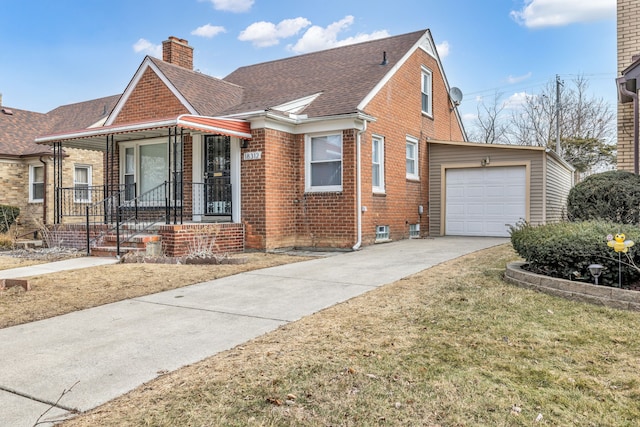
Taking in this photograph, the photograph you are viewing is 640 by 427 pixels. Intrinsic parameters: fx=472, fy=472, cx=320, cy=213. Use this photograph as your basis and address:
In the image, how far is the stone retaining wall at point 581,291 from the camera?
5.20m

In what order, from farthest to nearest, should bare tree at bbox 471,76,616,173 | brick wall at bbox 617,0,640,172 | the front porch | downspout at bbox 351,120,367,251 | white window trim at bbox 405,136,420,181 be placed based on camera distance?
bare tree at bbox 471,76,616,173 → white window trim at bbox 405,136,420,181 → downspout at bbox 351,120,367,251 → brick wall at bbox 617,0,640,172 → the front porch

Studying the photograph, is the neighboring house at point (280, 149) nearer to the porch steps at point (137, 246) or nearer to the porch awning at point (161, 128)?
the porch awning at point (161, 128)

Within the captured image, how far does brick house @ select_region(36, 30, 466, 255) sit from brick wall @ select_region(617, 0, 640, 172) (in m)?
5.51

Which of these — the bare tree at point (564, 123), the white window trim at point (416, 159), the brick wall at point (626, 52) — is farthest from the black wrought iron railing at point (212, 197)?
the bare tree at point (564, 123)

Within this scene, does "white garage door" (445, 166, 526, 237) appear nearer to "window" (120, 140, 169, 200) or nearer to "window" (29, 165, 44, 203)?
"window" (120, 140, 169, 200)

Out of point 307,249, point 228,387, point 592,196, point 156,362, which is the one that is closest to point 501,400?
point 228,387

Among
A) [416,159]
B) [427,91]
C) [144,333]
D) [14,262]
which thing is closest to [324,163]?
[416,159]

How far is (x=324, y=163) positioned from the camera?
11820mm

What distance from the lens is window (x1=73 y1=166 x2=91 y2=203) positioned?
1880 cm

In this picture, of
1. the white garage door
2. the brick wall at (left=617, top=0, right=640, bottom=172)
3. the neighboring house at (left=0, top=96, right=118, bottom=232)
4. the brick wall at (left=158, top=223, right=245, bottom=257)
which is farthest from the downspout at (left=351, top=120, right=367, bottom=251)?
the neighboring house at (left=0, top=96, right=118, bottom=232)

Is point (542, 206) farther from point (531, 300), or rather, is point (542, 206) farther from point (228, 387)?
point (228, 387)

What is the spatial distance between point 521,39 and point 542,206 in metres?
15.7

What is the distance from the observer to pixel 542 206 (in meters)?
13.9

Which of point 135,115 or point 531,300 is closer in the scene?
point 531,300
